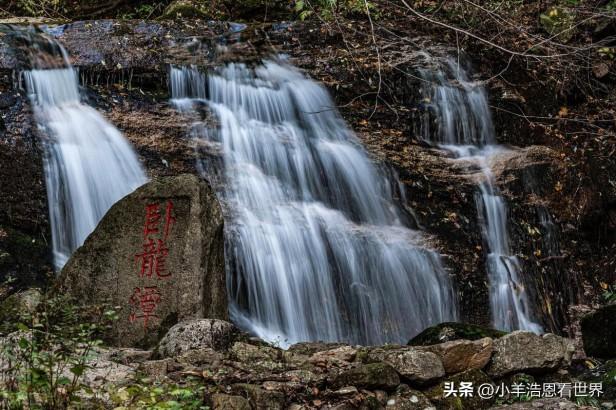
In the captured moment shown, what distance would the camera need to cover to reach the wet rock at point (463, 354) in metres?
→ 4.74

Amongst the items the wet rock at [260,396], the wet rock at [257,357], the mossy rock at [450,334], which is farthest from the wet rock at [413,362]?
the mossy rock at [450,334]

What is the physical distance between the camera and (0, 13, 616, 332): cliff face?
8.37 meters

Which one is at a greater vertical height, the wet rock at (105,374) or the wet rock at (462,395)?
the wet rock at (105,374)

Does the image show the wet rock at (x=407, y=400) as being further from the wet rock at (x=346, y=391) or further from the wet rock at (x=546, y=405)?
the wet rock at (x=546, y=405)

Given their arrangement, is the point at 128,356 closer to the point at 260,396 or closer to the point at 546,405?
the point at 260,396

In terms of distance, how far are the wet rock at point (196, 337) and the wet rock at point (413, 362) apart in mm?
1003

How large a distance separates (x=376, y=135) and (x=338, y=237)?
236cm

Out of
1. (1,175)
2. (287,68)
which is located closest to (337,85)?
(287,68)

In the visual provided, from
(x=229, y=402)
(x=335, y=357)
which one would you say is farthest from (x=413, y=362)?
(x=229, y=402)

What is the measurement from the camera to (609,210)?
32.8ft

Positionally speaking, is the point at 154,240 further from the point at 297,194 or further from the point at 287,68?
the point at 287,68

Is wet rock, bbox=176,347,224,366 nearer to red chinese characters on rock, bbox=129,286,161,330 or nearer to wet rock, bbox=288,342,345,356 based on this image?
wet rock, bbox=288,342,345,356

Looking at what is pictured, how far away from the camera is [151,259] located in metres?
5.81

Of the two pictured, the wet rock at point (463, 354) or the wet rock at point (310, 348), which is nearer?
the wet rock at point (463, 354)
